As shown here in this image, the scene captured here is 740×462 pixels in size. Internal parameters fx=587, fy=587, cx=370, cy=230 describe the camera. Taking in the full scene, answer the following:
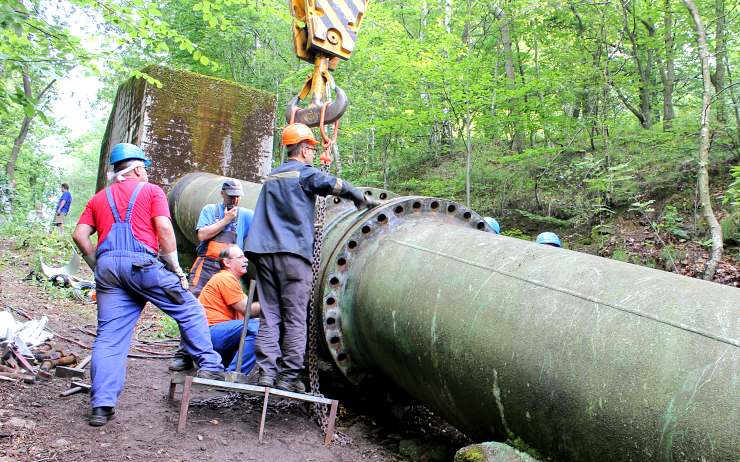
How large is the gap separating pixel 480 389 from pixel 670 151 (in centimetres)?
719

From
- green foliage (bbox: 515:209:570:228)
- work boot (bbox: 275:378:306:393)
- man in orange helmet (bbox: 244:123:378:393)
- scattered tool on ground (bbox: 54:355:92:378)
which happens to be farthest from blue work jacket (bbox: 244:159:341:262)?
green foliage (bbox: 515:209:570:228)

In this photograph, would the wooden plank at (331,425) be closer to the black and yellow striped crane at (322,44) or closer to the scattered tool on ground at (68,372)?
the black and yellow striped crane at (322,44)

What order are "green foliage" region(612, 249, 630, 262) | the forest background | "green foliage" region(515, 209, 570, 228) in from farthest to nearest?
1. "green foliage" region(515, 209, 570, 228)
2. "green foliage" region(612, 249, 630, 262)
3. the forest background

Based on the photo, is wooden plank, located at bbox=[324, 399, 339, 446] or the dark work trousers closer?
wooden plank, located at bbox=[324, 399, 339, 446]

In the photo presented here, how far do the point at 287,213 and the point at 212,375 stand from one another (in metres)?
1.02

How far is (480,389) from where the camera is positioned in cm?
248

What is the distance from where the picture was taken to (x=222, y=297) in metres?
4.32

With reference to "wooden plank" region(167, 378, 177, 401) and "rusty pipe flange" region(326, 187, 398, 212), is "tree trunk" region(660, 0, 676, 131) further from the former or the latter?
"wooden plank" region(167, 378, 177, 401)

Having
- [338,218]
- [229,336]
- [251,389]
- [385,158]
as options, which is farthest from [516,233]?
[251,389]

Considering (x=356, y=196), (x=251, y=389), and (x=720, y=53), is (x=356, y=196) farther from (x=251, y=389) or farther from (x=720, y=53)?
(x=720, y=53)

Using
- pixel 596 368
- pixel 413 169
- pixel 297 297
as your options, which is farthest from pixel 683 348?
pixel 413 169

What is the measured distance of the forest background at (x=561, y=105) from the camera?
246 inches

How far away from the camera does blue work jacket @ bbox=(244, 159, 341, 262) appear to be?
341 centimetres

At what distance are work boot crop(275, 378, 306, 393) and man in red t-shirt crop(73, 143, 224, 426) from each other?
13.6 inches
